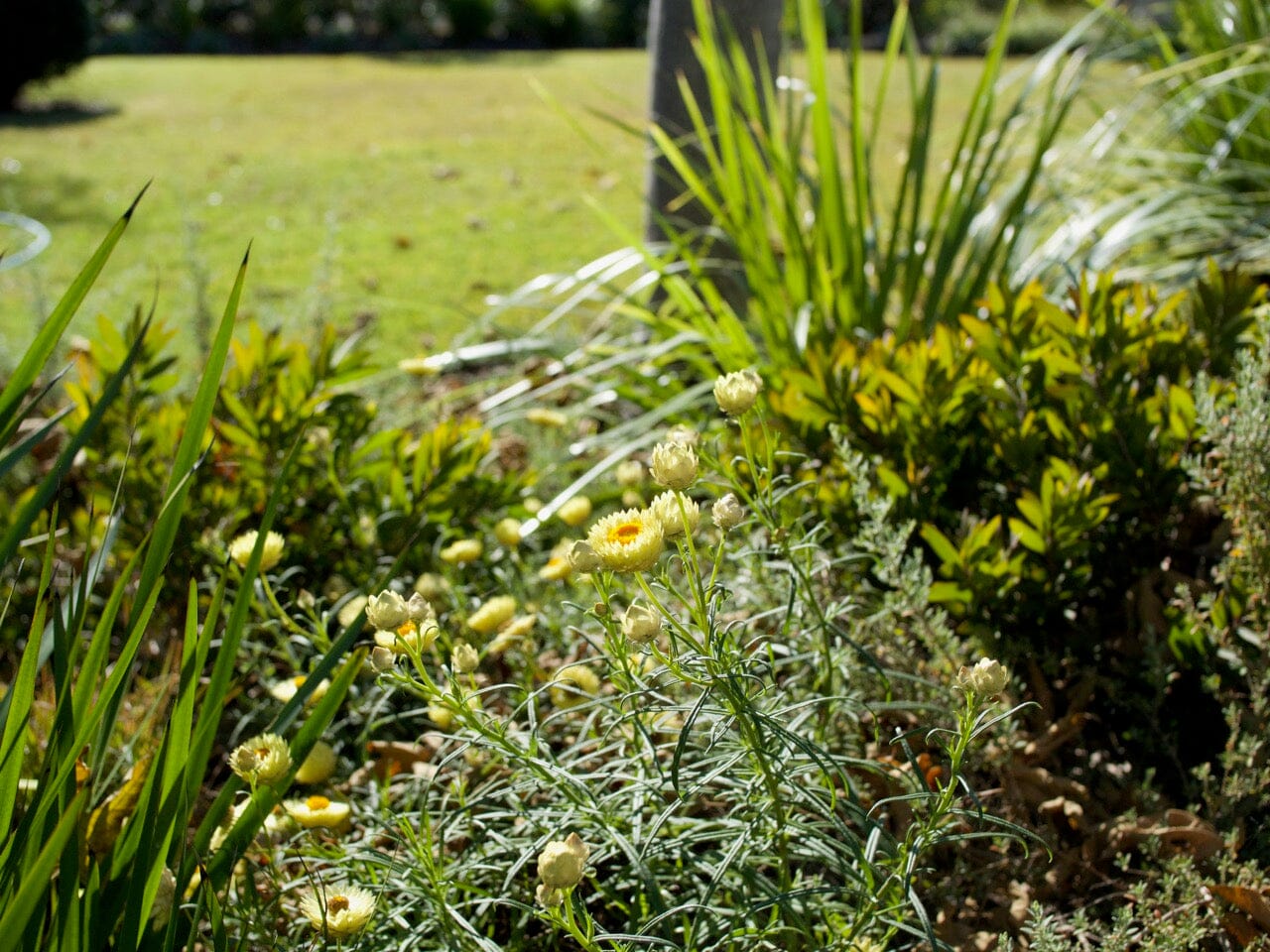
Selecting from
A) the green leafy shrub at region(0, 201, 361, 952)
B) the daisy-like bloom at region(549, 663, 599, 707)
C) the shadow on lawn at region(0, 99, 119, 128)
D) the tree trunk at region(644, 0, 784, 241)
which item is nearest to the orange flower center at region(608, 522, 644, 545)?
the green leafy shrub at region(0, 201, 361, 952)

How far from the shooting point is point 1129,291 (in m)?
2.36

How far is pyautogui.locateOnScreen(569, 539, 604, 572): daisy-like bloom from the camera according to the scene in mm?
1125

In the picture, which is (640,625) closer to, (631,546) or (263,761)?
(631,546)

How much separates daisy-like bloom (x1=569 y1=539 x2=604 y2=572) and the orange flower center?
0.09ft

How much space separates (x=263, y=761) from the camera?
127 cm

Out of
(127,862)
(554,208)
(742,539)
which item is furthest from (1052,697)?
(554,208)

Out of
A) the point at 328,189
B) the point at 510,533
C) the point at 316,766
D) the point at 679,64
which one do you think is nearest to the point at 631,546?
the point at 316,766

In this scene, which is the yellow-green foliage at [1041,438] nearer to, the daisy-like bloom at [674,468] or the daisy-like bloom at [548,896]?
the daisy-like bloom at [674,468]

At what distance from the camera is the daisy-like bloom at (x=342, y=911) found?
118 cm

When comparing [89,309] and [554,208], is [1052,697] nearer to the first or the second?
[89,309]

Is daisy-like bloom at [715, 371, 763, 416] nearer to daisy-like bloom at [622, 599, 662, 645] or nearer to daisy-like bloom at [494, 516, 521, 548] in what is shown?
daisy-like bloom at [622, 599, 662, 645]

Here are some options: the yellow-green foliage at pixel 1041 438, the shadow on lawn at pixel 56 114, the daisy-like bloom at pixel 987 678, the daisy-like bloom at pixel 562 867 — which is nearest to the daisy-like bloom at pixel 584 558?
the daisy-like bloom at pixel 562 867

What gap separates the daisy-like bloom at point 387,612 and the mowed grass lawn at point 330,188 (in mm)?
2047

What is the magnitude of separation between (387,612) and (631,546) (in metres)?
0.27
